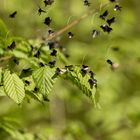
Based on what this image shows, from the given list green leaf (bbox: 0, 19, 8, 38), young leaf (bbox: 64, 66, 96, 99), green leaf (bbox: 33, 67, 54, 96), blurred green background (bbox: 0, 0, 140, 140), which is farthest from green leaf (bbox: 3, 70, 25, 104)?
blurred green background (bbox: 0, 0, 140, 140)

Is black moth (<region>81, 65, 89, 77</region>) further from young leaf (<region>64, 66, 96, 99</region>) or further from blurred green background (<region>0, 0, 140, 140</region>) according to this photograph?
blurred green background (<region>0, 0, 140, 140</region>)

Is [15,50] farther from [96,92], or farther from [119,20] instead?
[119,20]

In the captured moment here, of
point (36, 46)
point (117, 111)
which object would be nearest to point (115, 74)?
point (117, 111)

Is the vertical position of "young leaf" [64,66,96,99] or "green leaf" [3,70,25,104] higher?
"young leaf" [64,66,96,99]

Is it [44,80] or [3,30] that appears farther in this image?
[3,30]

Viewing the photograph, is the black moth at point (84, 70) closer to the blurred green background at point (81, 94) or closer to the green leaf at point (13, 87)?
the green leaf at point (13, 87)

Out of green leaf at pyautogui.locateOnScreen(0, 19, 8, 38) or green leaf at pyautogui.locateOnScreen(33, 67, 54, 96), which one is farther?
green leaf at pyautogui.locateOnScreen(0, 19, 8, 38)

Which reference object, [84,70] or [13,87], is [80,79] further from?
[13,87]

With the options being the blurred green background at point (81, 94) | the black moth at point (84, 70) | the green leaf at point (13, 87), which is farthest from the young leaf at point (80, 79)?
the blurred green background at point (81, 94)

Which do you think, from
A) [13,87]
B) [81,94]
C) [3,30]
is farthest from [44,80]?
[81,94]
